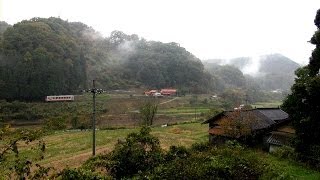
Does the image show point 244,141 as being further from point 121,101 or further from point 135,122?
point 121,101

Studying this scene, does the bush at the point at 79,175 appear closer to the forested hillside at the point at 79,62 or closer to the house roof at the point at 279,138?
the house roof at the point at 279,138

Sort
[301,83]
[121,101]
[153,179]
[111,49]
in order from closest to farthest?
1. [153,179]
2. [301,83]
3. [121,101]
4. [111,49]

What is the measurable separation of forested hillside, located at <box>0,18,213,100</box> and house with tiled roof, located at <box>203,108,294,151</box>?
6005 centimetres

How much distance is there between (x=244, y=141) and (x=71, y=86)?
6844 cm

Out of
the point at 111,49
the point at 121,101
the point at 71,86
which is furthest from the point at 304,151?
the point at 111,49

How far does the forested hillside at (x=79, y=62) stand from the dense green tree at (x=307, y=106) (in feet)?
231

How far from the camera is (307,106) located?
74.6 feet

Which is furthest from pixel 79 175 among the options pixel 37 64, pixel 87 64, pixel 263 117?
pixel 87 64

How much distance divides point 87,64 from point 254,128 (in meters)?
105

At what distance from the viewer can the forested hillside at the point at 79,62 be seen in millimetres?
84250

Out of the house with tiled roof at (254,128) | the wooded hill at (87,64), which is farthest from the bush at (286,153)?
the wooded hill at (87,64)

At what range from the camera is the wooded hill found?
8456 cm

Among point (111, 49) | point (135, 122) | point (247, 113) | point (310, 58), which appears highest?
point (111, 49)

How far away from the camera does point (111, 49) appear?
159 meters
